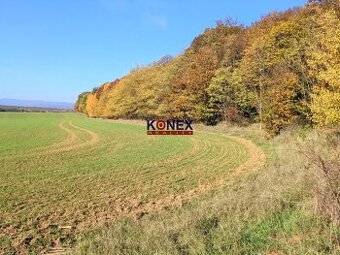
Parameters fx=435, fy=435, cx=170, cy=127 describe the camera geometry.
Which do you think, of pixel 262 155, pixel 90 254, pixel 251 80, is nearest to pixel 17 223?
pixel 90 254

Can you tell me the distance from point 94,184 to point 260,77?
3140 centimetres

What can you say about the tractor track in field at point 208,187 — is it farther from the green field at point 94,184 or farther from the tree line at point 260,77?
the tree line at point 260,77

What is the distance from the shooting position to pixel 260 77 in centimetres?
4634

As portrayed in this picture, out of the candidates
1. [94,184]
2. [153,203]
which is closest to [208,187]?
[153,203]

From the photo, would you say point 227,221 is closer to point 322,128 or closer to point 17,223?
point 17,223

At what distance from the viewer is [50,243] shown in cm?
1084

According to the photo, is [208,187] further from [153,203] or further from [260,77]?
[260,77]

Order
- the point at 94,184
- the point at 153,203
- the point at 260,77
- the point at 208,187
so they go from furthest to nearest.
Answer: the point at 260,77 < the point at 94,184 < the point at 208,187 < the point at 153,203

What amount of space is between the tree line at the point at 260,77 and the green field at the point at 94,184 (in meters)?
6.23

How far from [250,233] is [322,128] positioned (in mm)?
19665

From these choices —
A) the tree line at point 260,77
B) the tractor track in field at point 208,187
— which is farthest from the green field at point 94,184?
the tree line at point 260,77

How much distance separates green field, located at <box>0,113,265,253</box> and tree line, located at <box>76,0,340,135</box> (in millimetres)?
6231

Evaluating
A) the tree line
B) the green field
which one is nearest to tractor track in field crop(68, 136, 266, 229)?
the green field

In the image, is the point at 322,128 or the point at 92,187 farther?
the point at 322,128
